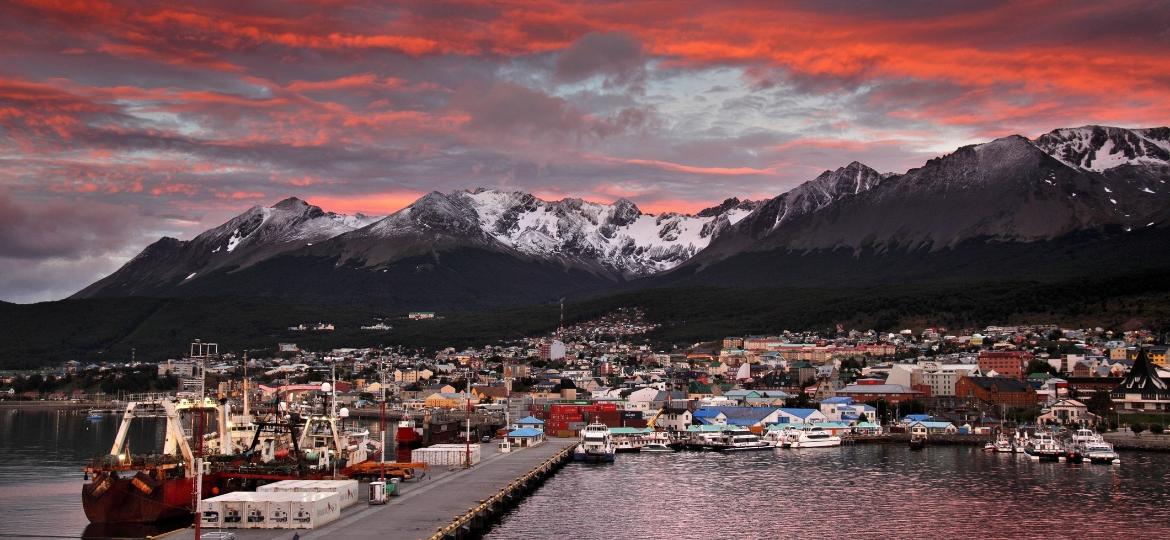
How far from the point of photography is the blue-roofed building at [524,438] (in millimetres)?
105250

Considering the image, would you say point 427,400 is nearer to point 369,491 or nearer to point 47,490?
point 47,490

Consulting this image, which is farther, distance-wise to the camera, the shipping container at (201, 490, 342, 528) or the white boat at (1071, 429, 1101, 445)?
the white boat at (1071, 429, 1101, 445)

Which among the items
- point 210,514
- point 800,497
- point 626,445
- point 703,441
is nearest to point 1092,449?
point 800,497

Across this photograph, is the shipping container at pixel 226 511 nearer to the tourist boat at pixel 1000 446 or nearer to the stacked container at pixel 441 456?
the stacked container at pixel 441 456

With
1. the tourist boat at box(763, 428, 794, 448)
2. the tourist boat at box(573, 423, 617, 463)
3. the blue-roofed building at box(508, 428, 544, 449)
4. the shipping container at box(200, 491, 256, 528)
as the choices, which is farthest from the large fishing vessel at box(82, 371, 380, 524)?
the tourist boat at box(763, 428, 794, 448)

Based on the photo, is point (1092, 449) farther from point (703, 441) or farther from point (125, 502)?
point (125, 502)

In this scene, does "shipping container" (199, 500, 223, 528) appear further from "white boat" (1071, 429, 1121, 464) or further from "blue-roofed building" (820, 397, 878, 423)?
"blue-roofed building" (820, 397, 878, 423)

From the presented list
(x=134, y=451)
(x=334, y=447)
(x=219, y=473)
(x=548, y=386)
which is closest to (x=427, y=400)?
(x=548, y=386)

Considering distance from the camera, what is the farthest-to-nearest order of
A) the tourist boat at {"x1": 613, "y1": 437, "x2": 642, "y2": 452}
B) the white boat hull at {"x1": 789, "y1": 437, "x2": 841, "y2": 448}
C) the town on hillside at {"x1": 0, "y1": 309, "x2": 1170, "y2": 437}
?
the town on hillside at {"x1": 0, "y1": 309, "x2": 1170, "y2": 437}, the white boat hull at {"x1": 789, "y1": 437, "x2": 841, "y2": 448}, the tourist boat at {"x1": 613, "y1": 437, "x2": 642, "y2": 452}

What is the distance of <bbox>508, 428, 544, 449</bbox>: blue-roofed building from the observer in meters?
105

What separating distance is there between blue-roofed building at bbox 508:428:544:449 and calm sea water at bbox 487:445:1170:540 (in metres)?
10.0

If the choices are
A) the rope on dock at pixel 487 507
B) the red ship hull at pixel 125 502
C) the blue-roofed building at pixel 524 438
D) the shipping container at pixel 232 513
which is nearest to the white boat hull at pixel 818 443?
the blue-roofed building at pixel 524 438

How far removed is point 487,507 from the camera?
58000 millimetres

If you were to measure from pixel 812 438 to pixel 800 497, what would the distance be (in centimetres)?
4770
